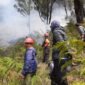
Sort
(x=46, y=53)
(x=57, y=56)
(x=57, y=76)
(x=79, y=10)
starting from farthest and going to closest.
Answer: (x=79, y=10), (x=46, y=53), (x=57, y=76), (x=57, y=56)

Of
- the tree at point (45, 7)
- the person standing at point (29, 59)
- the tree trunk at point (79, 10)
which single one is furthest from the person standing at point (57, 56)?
the tree at point (45, 7)

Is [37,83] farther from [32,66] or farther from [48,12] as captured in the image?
[48,12]

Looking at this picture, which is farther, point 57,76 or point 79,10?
point 79,10

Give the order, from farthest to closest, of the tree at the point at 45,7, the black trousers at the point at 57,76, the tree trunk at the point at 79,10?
the tree at the point at 45,7, the tree trunk at the point at 79,10, the black trousers at the point at 57,76

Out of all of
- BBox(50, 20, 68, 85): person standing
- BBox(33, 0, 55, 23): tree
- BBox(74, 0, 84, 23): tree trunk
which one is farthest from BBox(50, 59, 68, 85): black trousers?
BBox(33, 0, 55, 23): tree

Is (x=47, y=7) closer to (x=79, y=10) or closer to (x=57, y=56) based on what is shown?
(x=79, y=10)

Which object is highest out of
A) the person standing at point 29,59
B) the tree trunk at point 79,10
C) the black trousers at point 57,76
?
the tree trunk at point 79,10

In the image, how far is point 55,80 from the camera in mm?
8508

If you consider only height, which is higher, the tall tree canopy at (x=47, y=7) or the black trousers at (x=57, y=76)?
the tall tree canopy at (x=47, y=7)

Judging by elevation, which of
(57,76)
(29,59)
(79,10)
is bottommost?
(57,76)

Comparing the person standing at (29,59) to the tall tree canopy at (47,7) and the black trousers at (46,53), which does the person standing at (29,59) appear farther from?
the tall tree canopy at (47,7)

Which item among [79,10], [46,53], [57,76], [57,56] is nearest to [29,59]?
[57,56]

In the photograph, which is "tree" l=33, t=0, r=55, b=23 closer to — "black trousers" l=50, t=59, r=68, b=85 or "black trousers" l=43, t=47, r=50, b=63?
"black trousers" l=43, t=47, r=50, b=63

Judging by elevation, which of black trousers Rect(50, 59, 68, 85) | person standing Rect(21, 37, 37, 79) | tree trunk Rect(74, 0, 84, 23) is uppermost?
tree trunk Rect(74, 0, 84, 23)
